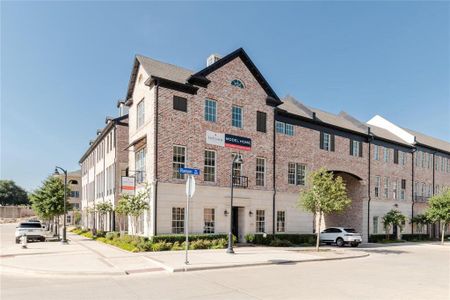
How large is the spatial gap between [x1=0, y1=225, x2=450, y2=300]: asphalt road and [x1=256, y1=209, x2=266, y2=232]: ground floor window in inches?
440

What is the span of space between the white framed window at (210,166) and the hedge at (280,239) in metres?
4.90

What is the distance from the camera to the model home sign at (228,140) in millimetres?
24000

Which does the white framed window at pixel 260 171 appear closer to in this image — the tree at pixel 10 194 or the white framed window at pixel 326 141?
the white framed window at pixel 326 141

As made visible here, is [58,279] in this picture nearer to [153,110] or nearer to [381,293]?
[381,293]

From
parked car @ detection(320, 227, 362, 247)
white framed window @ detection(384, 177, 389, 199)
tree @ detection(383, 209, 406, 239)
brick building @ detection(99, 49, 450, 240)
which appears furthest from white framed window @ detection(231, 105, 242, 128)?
white framed window @ detection(384, 177, 389, 199)

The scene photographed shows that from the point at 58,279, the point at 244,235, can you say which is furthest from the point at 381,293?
the point at 244,235

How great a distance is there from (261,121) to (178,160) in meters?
7.47

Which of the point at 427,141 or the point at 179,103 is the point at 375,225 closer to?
the point at 427,141

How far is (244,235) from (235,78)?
10.9m

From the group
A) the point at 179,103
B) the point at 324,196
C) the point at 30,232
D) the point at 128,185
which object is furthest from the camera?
the point at 30,232

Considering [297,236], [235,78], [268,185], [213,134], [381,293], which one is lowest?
[297,236]

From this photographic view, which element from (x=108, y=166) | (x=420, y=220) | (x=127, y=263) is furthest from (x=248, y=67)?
(x=420, y=220)

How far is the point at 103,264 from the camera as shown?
14680mm

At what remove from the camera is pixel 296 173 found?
95.0 feet
